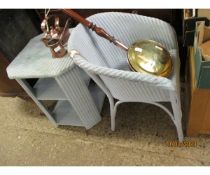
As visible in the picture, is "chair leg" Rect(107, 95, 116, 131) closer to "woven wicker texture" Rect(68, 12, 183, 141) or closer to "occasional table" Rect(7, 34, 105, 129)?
"woven wicker texture" Rect(68, 12, 183, 141)

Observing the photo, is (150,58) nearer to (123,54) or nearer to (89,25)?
(123,54)

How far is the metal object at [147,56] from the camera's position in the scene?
48.9 inches

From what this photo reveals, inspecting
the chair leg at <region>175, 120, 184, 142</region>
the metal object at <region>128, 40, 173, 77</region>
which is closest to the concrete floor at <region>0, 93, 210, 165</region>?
the chair leg at <region>175, 120, 184, 142</region>

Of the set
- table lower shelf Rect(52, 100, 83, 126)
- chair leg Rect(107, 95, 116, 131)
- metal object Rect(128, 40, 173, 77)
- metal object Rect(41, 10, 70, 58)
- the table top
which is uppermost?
metal object Rect(41, 10, 70, 58)

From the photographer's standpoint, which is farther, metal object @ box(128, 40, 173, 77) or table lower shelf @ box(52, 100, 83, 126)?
table lower shelf @ box(52, 100, 83, 126)

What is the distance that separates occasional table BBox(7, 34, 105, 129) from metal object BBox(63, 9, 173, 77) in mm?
235

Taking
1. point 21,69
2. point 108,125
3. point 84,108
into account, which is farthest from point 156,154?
point 21,69

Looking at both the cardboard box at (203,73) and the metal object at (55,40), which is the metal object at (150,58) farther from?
the metal object at (55,40)

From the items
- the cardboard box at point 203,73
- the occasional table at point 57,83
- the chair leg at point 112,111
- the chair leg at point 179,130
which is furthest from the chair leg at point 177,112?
the occasional table at point 57,83

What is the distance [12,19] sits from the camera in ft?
4.70

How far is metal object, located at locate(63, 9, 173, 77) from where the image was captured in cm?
124

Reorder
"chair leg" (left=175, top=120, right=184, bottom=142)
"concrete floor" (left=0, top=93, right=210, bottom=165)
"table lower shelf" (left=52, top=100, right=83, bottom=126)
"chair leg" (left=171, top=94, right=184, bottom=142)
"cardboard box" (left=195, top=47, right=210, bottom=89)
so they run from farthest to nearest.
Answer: "table lower shelf" (left=52, top=100, right=83, bottom=126)
"concrete floor" (left=0, top=93, right=210, bottom=165)
"chair leg" (left=175, top=120, right=184, bottom=142)
"chair leg" (left=171, top=94, right=184, bottom=142)
"cardboard box" (left=195, top=47, right=210, bottom=89)

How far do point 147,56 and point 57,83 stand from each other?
0.54m

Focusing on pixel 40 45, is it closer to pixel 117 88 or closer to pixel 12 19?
pixel 12 19
